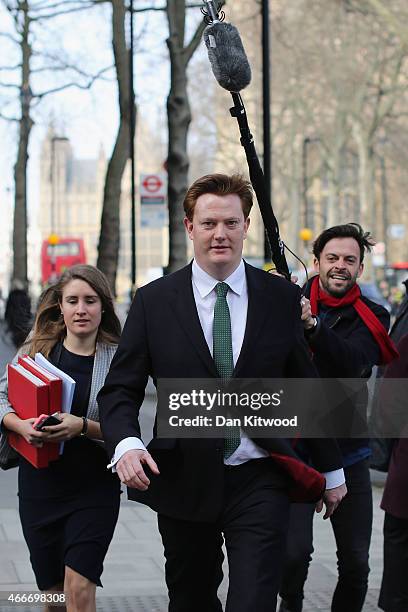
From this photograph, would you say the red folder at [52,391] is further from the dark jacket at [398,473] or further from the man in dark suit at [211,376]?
the dark jacket at [398,473]

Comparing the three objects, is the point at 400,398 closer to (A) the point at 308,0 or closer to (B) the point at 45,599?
(B) the point at 45,599

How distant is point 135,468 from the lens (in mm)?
4328

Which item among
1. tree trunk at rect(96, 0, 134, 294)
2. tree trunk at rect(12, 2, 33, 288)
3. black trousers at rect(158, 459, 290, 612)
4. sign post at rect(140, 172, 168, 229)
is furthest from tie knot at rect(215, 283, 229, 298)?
tree trunk at rect(12, 2, 33, 288)

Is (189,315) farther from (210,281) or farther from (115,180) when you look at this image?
(115,180)

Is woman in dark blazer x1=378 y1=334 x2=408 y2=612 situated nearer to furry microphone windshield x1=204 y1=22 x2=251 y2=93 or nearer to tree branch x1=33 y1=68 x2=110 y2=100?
furry microphone windshield x1=204 y1=22 x2=251 y2=93

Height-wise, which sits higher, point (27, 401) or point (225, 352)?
point (225, 352)

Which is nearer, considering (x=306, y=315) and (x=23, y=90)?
(x=306, y=315)

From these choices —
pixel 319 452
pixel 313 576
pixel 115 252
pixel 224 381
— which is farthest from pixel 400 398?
pixel 115 252

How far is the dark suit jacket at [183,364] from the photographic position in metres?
4.50

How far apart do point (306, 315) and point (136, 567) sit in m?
3.42

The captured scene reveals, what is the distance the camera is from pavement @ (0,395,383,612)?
709 cm

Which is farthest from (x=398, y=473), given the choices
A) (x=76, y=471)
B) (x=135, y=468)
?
(x=135, y=468)

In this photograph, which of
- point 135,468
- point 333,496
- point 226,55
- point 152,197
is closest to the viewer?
point 135,468

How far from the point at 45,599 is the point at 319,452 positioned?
1293 mm
